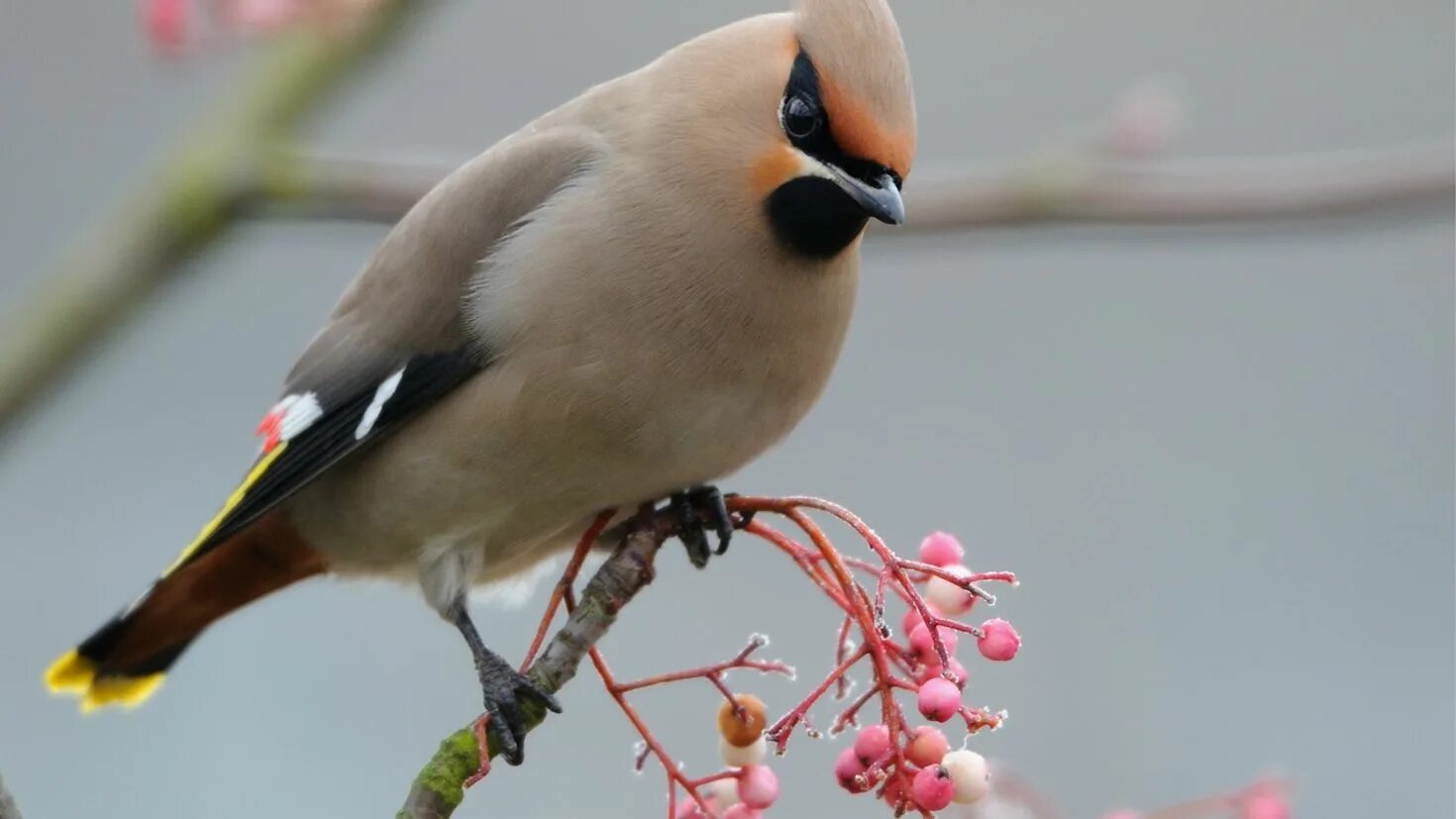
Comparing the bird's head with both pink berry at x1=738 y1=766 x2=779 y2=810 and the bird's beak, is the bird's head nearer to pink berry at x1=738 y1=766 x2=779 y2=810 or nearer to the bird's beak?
the bird's beak

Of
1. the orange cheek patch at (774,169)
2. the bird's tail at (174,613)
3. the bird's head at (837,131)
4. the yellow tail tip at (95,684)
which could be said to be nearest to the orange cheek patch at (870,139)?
the bird's head at (837,131)

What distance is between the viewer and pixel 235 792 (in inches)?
188

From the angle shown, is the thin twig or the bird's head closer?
the bird's head

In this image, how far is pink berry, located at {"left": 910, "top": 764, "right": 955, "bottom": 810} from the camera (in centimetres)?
218

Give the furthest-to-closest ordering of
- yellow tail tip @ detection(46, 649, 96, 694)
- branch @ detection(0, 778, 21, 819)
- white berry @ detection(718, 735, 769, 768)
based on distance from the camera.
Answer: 1. yellow tail tip @ detection(46, 649, 96, 694)
2. white berry @ detection(718, 735, 769, 768)
3. branch @ detection(0, 778, 21, 819)

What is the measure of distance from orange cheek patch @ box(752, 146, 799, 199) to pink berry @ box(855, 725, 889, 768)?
0.95 m

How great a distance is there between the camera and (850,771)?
227 centimetres

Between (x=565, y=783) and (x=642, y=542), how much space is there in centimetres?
200

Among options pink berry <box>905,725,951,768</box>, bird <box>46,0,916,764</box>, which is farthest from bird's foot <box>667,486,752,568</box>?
pink berry <box>905,725,951,768</box>

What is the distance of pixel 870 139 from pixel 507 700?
0.80 m

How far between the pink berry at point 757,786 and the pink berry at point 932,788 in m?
0.24

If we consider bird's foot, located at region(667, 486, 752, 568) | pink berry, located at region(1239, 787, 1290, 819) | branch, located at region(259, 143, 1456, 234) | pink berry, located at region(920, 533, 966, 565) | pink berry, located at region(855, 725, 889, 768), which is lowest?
pink berry, located at region(855, 725, 889, 768)

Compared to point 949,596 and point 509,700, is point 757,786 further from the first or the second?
point 509,700

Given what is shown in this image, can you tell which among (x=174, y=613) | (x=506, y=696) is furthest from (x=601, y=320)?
(x=174, y=613)
